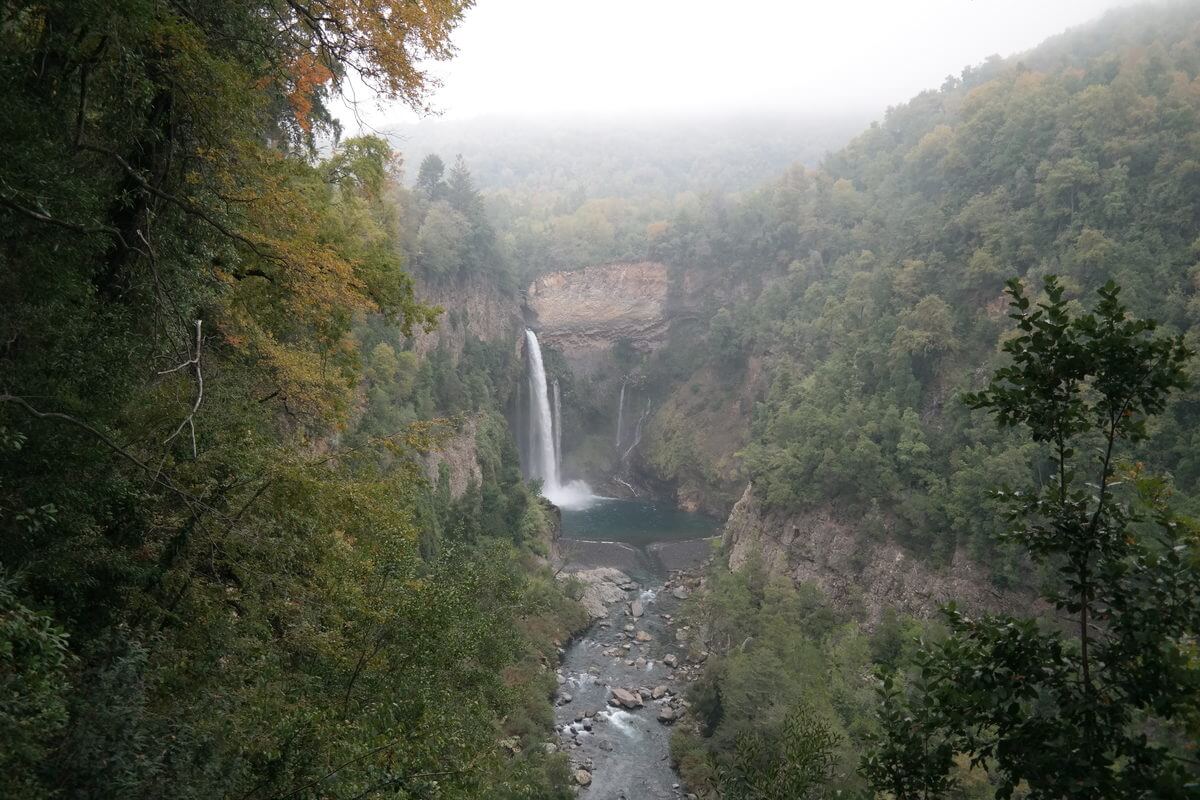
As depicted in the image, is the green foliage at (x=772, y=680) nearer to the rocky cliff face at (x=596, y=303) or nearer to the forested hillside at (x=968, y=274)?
the forested hillside at (x=968, y=274)

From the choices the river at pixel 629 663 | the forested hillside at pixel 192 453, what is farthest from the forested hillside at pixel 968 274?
the forested hillside at pixel 192 453

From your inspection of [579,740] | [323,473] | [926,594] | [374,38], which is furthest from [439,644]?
[926,594]

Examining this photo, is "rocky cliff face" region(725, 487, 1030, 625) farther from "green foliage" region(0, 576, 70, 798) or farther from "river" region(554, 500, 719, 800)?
"green foliage" region(0, 576, 70, 798)

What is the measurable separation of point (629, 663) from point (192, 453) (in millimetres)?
22168

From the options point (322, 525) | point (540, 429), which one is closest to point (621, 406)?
point (540, 429)

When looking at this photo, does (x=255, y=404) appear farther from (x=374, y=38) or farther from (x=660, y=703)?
(x=660, y=703)

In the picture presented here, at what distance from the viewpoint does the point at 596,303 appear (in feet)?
192

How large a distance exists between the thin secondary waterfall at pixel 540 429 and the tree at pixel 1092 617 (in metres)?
46.7

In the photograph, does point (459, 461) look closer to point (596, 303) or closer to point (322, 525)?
point (322, 525)

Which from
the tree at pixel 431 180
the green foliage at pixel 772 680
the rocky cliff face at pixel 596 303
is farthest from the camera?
the rocky cliff face at pixel 596 303

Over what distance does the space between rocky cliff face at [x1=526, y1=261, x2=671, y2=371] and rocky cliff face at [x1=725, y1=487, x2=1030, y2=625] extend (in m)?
29.5

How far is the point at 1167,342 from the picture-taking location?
333cm

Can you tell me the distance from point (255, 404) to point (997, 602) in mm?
23688

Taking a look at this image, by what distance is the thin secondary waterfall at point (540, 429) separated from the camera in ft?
166
